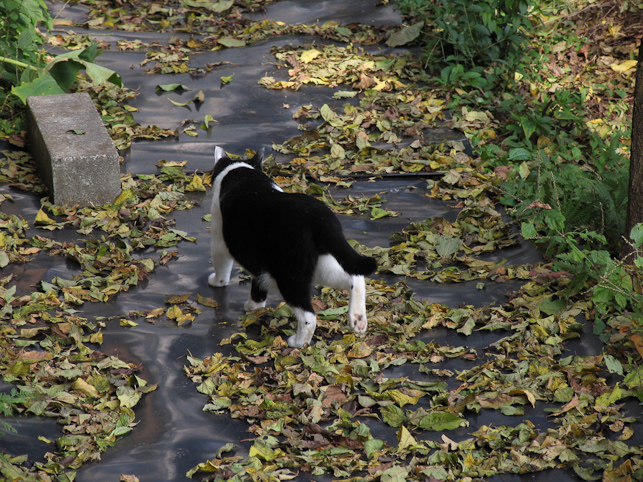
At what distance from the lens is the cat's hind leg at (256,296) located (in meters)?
3.81

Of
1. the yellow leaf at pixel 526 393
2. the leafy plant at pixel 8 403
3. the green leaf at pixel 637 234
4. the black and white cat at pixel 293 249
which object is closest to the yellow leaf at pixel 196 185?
the black and white cat at pixel 293 249

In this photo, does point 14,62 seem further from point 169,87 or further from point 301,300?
point 301,300

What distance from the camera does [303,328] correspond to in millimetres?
3572

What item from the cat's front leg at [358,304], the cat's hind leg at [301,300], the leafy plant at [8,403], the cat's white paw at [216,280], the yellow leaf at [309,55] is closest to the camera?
the leafy plant at [8,403]

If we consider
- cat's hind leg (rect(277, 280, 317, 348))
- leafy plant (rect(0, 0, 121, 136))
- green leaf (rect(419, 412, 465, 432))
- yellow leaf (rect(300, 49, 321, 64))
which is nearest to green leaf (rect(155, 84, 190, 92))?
leafy plant (rect(0, 0, 121, 136))

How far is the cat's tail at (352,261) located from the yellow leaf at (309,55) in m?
4.59

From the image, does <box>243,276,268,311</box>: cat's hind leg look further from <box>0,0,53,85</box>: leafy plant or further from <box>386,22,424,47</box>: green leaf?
<box>386,22,424,47</box>: green leaf

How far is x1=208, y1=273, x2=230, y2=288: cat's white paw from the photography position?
4225mm

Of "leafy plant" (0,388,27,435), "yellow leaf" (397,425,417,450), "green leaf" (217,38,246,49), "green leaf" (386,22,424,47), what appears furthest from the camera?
"green leaf" (217,38,246,49)

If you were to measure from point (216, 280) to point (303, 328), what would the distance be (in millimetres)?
913

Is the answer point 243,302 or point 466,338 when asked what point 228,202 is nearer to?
point 243,302

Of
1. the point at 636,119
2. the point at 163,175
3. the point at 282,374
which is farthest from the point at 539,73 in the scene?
the point at 282,374

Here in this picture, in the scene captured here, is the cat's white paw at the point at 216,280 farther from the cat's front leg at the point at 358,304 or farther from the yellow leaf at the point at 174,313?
the cat's front leg at the point at 358,304

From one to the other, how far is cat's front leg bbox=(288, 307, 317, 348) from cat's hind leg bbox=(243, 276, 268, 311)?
0.34 metres
